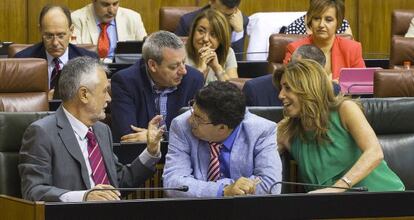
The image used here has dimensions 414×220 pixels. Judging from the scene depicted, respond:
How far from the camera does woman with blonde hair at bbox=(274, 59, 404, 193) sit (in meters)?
4.67

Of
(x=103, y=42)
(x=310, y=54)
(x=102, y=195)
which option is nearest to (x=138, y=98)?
(x=310, y=54)

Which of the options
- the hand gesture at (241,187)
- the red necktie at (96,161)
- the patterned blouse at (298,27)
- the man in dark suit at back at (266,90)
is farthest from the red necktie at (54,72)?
the hand gesture at (241,187)

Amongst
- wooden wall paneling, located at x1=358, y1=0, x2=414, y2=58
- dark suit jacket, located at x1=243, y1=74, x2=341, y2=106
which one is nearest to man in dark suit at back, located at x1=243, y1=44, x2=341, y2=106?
dark suit jacket, located at x1=243, y1=74, x2=341, y2=106

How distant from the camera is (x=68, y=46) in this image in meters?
7.15

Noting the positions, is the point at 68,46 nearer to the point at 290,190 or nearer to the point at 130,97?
the point at 130,97

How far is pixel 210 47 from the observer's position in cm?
686

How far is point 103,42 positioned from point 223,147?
3808 millimetres

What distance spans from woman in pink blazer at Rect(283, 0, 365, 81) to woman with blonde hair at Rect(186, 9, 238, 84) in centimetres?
41

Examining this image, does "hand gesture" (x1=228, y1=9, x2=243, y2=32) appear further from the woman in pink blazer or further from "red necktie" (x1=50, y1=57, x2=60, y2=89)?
"red necktie" (x1=50, y1=57, x2=60, y2=89)

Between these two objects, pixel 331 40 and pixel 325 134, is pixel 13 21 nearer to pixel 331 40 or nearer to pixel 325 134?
pixel 331 40

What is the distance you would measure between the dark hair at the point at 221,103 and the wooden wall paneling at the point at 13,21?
570cm

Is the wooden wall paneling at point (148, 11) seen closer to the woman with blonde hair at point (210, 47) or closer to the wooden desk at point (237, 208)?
the woman with blonde hair at point (210, 47)

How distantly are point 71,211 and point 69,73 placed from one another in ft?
3.24

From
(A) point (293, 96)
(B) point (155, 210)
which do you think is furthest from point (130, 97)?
(B) point (155, 210)
